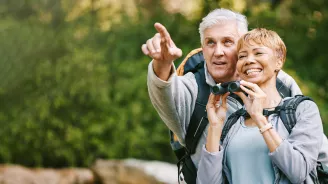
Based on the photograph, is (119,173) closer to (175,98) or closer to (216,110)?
(175,98)

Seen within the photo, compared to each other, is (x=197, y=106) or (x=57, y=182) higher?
(x=197, y=106)

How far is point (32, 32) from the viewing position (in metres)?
9.98

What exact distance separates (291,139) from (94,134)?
21.5 ft

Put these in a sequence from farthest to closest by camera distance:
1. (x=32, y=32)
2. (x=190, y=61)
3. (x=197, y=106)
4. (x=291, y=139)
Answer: (x=32, y=32) < (x=190, y=61) < (x=197, y=106) < (x=291, y=139)

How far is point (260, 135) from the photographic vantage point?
10.1ft

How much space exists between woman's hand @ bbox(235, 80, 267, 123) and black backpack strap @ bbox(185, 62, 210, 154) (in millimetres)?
491

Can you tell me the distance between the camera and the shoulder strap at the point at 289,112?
3.03 metres

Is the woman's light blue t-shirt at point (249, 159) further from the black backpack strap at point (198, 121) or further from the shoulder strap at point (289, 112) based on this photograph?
the black backpack strap at point (198, 121)

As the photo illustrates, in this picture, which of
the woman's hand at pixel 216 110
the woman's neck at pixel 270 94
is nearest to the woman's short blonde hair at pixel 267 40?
the woman's neck at pixel 270 94

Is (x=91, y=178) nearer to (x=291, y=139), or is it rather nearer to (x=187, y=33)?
(x=187, y=33)

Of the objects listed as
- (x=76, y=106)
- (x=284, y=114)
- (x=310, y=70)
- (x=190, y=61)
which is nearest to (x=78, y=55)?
(x=76, y=106)

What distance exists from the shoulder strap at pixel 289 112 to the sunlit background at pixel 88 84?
5675 millimetres

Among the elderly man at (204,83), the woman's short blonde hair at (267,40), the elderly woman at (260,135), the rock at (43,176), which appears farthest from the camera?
the rock at (43,176)

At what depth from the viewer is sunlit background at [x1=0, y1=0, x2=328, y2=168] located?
9297 mm
